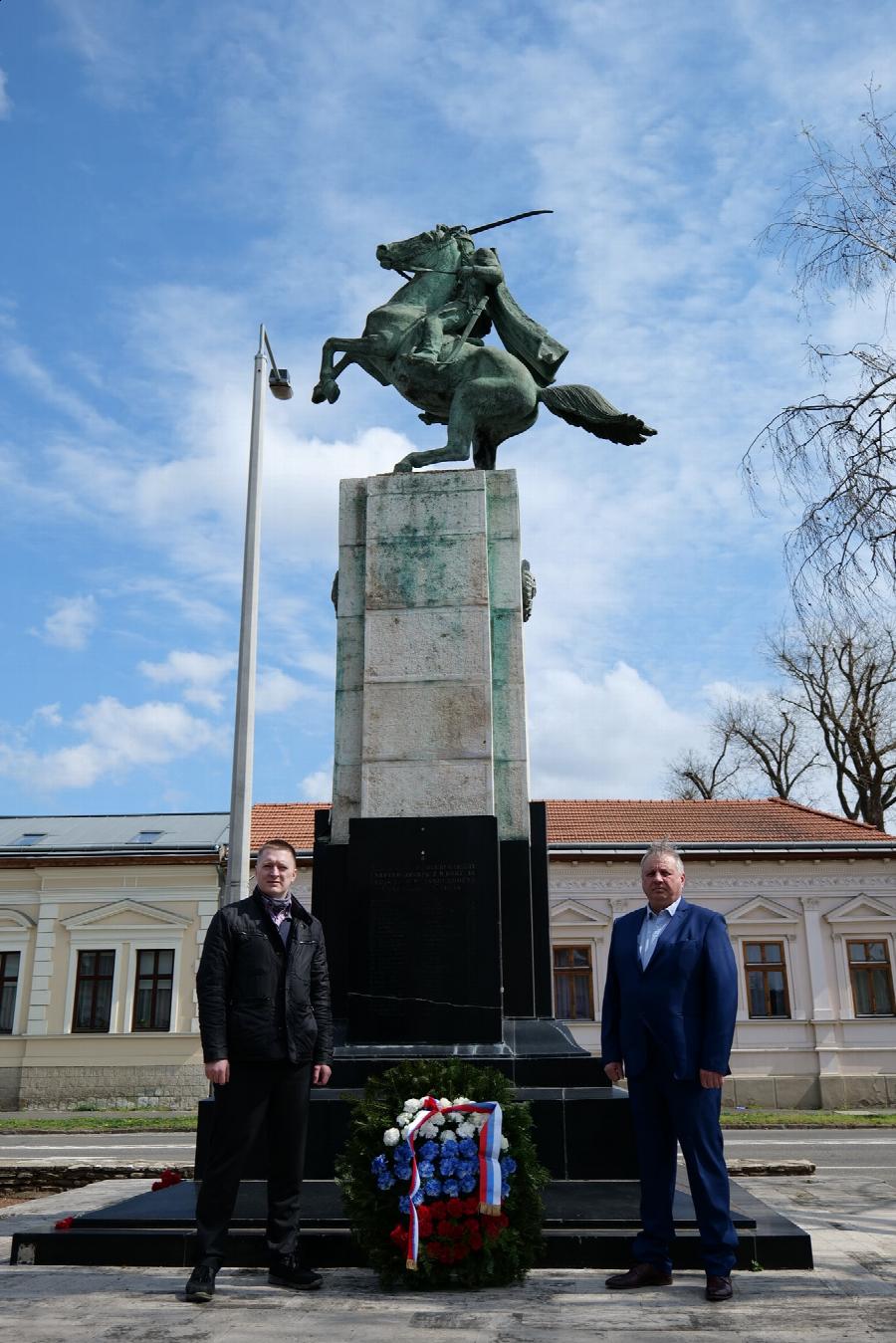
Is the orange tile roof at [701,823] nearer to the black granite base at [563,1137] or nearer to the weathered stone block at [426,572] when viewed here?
the weathered stone block at [426,572]

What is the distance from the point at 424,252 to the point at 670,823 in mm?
20486

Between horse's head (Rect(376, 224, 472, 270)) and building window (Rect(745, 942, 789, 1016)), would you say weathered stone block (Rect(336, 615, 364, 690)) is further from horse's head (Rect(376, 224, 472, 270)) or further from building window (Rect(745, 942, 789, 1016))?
building window (Rect(745, 942, 789, 1016))

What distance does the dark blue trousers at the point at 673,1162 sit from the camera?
430cm

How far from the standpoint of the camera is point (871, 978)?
24297 millimetres

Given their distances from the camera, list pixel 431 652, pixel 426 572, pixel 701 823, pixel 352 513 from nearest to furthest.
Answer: pixel 431 652 < pixel 426 572 < pixel 352 513 < pixel 701 823

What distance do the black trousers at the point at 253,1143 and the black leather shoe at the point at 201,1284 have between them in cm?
8

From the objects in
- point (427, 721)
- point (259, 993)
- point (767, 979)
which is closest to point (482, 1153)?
point (259, 993)

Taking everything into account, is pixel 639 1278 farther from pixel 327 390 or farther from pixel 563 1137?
pixel 327 390

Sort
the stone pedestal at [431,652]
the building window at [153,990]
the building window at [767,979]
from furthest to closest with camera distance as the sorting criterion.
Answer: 1. the building window at [767,979]
2. the building window at [153,990]
3. the stone pedestal at [431,652]

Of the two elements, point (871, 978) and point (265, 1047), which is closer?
point (265, 1047)

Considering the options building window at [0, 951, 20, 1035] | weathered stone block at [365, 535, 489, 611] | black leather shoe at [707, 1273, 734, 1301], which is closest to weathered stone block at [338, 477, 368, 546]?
weathered stone block at [365, 535, 489, 611]

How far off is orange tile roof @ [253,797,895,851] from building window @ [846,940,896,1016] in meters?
2.30

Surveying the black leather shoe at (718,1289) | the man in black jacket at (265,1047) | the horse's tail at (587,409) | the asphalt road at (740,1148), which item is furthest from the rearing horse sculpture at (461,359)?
the asphalt road at (740,1148)

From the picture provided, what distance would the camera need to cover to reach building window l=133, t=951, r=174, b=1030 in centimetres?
2383
